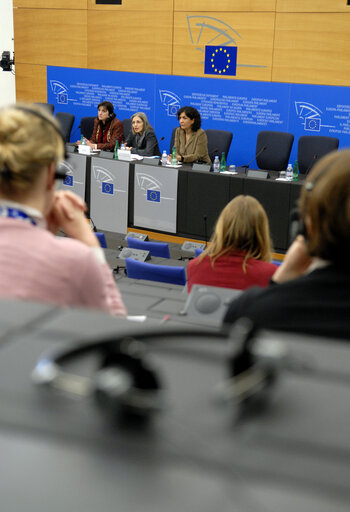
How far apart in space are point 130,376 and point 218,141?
7731mm

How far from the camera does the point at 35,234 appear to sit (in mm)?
1173

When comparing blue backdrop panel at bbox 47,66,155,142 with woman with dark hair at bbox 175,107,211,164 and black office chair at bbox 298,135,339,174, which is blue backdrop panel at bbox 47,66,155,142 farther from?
black office chair at bbox 298,135,339,174

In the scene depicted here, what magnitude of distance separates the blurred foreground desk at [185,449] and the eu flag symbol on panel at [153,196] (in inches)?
258

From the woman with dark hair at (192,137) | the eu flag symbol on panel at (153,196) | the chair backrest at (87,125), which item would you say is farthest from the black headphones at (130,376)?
the chair backrest at (87,125)

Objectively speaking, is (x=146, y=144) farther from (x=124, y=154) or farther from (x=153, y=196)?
(x=153, y=196)

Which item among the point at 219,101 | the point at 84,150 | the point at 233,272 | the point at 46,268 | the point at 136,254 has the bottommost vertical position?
the point at 136,254

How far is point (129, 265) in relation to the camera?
4828 millimetres

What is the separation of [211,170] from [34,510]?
21.8 feet

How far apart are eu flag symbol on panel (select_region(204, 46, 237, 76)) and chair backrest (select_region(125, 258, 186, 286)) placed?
555cm

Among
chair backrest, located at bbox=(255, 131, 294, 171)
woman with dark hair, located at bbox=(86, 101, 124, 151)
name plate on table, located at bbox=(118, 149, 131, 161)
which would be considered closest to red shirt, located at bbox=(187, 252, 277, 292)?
name plate on table, located at bbox=(118, 149, 131, 161)

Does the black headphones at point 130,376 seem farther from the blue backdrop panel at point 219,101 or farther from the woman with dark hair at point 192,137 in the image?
the blue backdrop panel at point 219,101

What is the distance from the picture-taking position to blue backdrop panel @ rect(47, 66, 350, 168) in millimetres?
8875

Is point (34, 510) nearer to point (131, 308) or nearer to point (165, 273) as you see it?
point (131, 308)

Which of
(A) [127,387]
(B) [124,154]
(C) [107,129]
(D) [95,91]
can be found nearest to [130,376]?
(A) [127,387]
